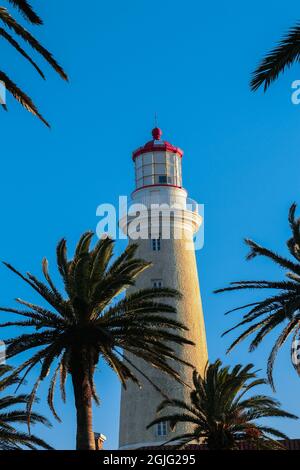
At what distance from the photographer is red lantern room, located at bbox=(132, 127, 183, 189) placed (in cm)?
4881

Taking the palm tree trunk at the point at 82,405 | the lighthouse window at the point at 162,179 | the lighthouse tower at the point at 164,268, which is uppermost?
the lighthouse window at the point at 162,179

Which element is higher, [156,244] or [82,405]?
[156,244]

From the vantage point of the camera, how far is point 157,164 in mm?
49156

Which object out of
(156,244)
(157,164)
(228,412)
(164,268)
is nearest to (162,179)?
(157,164)

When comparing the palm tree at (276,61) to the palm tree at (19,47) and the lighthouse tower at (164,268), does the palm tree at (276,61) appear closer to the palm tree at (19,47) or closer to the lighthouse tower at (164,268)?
the palm tree at (19,47)

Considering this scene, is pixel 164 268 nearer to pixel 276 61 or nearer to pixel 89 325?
pixel 89 325

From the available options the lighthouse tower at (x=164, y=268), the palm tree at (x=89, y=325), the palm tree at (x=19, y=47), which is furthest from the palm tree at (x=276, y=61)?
the lighthouse tower at (x=164, y=268)

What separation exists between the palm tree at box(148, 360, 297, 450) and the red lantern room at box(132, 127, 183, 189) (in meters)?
16.1

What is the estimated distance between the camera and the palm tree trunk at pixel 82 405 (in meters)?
29.0

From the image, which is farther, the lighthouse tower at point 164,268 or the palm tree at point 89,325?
the lighthouse tower at point 164,268

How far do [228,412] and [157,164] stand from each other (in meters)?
18.7
